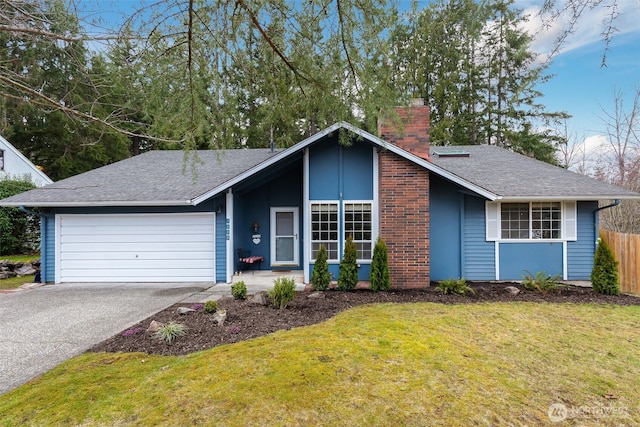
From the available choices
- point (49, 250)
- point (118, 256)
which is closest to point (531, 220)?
point (118, 256)

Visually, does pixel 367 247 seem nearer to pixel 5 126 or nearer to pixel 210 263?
pixel 210 263

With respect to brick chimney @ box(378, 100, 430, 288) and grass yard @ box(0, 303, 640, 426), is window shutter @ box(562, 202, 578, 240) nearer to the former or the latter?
brick chimney @ box(378, 100, 430, 288)

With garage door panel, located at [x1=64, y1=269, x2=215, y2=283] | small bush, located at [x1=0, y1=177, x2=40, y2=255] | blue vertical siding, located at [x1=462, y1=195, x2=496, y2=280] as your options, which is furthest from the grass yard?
small bush, located at [x1=0, y1=177, x2=40, y2=255]

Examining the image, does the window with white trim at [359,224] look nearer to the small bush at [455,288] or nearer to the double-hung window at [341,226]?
the double-hung window at [341,226]

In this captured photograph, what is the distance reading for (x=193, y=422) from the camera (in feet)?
9.08

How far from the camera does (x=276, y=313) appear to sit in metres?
5.74

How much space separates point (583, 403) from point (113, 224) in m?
10.3

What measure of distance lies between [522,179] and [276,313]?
299 inches

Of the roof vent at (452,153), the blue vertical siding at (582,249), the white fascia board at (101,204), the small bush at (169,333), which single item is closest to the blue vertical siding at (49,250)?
the white fascia board at (101,204)

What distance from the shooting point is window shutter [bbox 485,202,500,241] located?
864 cm

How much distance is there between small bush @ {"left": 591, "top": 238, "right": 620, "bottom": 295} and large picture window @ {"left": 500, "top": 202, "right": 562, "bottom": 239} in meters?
1.35

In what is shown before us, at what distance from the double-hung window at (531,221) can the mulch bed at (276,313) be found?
4.48 ft

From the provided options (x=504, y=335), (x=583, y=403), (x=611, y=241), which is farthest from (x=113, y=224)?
(x=611, y=241)

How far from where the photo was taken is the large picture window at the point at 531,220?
8.59 m
